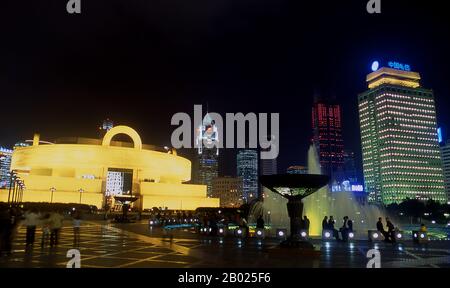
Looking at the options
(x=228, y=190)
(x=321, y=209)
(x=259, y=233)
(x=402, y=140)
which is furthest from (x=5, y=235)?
(x=228, y=190)

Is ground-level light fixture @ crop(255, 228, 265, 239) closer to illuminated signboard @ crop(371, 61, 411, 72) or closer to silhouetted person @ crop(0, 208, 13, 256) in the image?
silhouetted person @ crop(0, 208, 13, 256)

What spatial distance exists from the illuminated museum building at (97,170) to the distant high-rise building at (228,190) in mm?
84192

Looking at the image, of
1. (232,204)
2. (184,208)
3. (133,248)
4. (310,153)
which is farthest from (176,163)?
(232,204)

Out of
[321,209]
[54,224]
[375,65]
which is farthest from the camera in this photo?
[375,65]

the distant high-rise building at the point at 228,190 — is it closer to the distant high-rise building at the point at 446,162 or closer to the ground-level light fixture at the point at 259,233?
the distant high-rise building at the point at 446,162


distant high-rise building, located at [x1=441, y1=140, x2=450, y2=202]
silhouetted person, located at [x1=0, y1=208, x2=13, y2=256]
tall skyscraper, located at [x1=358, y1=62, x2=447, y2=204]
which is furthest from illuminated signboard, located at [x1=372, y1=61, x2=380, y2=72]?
silhouetted person, located at [x1=0, y1=208, x2=13, y2=256]

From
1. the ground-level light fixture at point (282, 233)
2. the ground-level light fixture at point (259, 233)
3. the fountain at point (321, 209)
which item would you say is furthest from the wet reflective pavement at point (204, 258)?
the fountain at point (321, 209)

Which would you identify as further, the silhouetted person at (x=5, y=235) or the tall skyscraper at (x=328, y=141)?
the tall skyscraper at (x=328, y=141)

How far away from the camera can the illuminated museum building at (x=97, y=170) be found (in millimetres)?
61844

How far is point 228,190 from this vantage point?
160m

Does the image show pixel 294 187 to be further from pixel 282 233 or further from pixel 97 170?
pixel 97 170

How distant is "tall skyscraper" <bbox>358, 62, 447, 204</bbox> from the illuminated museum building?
84.6 metres

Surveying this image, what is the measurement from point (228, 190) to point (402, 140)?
74.3 metres

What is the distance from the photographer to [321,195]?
32.4 m
